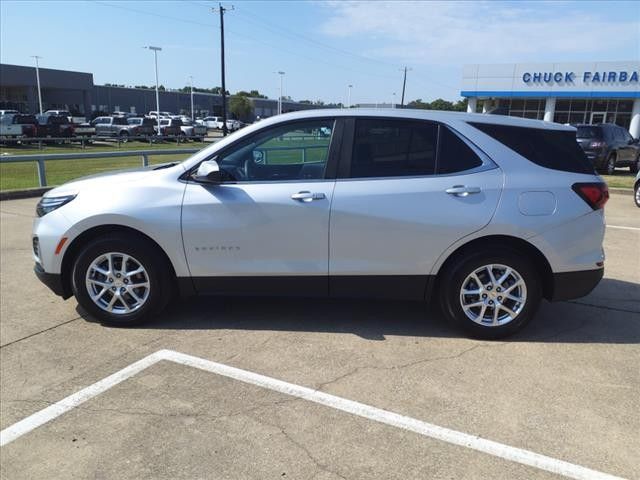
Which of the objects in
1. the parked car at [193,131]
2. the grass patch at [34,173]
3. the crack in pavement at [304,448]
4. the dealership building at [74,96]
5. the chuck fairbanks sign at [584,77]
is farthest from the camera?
the dealership building at [74,96]

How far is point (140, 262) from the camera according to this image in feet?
14.2

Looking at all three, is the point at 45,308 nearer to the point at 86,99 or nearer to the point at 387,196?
the point at 387,196

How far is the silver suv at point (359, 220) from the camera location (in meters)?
4.11

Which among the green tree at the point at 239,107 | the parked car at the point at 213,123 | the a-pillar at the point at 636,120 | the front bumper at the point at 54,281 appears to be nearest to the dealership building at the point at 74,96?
the green tree at the point at 239,107

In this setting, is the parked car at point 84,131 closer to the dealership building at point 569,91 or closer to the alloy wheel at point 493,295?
the dealership building at point 569,91

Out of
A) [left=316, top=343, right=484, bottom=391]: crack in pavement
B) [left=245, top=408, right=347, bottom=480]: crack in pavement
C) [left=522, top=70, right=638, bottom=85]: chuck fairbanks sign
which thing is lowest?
[left=245, top=408, right=347, bottom=480]: crack in pavement

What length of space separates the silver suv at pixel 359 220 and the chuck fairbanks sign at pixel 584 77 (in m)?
40.9

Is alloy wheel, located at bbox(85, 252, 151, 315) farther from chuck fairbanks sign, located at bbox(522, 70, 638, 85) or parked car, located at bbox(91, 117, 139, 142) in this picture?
chuck fairbanks sign, located at bbox(522, 70, 638, 85)

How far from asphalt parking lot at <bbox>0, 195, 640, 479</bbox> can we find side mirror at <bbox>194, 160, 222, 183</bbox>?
1255mm

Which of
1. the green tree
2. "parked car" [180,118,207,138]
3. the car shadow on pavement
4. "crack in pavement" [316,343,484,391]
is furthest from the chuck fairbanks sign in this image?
the green tree

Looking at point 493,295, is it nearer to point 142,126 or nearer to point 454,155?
point 454,155

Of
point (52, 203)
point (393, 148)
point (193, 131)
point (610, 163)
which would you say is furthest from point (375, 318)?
point (193, 131)

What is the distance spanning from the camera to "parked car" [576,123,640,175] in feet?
55.1

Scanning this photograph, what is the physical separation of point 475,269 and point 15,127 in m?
35.9
